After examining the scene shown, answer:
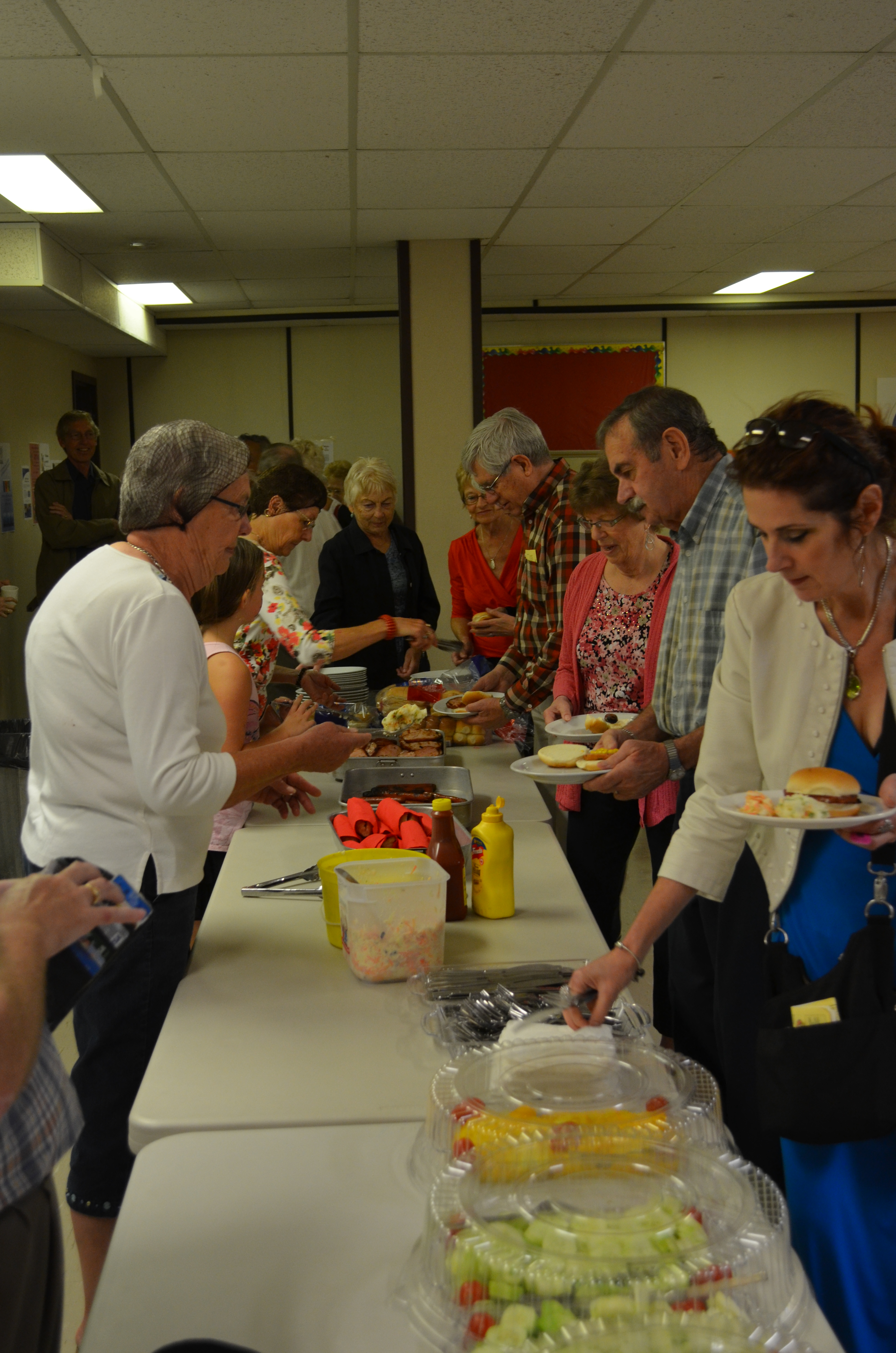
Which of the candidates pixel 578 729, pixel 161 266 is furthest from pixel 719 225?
pixel 578 729

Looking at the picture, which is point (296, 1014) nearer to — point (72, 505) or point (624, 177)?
point (624, 177)

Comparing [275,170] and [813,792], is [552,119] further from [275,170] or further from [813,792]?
[813,792]

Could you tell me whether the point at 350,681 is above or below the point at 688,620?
below

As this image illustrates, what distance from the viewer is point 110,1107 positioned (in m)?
1.84

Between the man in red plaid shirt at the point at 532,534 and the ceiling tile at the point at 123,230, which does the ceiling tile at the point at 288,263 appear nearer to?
the ceiling tile at the point at 123,230

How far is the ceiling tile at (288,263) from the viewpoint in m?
6.22

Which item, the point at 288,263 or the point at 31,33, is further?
the point at 288,263

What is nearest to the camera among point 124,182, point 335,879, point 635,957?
point 635,957

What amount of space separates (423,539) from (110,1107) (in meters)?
4.81

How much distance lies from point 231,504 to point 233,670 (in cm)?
53

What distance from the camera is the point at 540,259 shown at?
6574mm

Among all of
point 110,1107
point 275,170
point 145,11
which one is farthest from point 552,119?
point 110,1107

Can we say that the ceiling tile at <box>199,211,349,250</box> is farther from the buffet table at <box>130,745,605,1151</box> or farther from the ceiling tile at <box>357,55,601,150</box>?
the buffet table at <box>130,745,605,1151</box>

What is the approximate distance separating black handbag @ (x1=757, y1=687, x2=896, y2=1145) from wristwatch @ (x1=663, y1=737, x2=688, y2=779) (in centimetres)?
97
